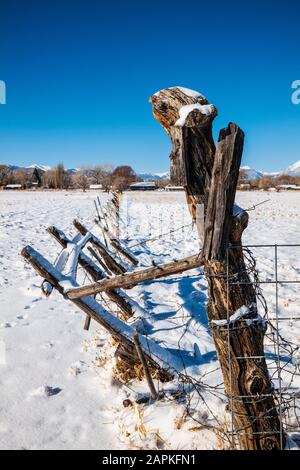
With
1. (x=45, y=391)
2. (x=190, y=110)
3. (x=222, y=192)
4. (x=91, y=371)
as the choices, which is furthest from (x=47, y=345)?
(x=190, y=110)

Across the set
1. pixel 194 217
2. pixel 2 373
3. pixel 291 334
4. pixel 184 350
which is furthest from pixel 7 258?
pixel 194 217

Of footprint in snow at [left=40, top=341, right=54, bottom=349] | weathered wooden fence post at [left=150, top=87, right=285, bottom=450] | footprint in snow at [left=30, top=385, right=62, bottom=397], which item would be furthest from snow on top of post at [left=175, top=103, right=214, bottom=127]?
footprint in snow at [left=40, top=341, right=54, bottom=349]

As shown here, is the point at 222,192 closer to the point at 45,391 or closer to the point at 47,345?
the point at 45,391

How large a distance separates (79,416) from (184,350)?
4.94 feet

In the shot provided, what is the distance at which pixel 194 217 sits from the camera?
2.70 meters

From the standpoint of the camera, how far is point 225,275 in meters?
2.57

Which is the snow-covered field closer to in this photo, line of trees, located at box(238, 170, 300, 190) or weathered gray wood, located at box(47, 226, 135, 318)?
weathered gray wood, located at box(47, 226, 135, 318)

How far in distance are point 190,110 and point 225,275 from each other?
1162mm

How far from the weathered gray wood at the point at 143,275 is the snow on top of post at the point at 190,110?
37.0 inches

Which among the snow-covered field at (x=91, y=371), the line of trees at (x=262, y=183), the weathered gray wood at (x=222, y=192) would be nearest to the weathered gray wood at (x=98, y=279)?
the snow-covered field at (x=91, y=371)

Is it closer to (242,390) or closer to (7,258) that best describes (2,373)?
(242,390)

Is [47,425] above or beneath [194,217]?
beneath

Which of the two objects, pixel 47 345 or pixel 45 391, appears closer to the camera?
pixel 45 391

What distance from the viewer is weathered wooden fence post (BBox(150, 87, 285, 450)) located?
8.14 ft
